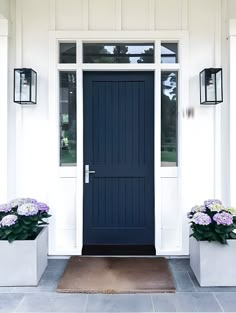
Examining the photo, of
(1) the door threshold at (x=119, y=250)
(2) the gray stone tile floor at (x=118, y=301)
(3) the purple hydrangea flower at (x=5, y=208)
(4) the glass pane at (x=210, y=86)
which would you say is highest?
(4) the glass pane at (x=210, y=86)

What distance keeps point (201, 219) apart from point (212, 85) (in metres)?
1.45

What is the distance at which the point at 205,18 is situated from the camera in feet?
12.8

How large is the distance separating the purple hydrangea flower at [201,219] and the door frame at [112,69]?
2.13 ft

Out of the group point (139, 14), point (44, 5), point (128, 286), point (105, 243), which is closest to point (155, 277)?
point (128, 286)

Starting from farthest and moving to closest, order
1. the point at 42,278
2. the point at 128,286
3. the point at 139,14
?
the point at 139,14, the point at 42,278, the point at 128,286

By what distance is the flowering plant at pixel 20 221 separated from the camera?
321 cm

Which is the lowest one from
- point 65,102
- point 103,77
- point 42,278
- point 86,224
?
point 42,278

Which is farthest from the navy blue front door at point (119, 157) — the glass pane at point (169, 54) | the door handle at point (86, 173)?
the glass pane at point (169, 54)

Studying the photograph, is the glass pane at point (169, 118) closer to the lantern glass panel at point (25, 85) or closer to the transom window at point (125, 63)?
the transom window at point (125, 63)

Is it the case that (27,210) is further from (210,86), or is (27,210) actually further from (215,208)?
(210,86)

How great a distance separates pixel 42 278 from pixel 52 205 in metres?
0.83

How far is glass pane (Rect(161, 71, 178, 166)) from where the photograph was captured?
402 cm

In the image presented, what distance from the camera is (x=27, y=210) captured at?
327 cm

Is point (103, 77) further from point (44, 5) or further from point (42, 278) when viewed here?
point (42, 278)
